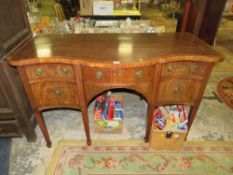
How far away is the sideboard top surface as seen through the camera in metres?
1.04

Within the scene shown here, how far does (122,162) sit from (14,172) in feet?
2.93

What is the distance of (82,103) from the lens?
1272 millimetres

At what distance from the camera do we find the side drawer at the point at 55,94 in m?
1.20

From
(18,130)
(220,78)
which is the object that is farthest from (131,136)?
(220,78)

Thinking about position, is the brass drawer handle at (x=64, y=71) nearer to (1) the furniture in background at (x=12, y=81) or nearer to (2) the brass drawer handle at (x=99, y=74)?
(2) the brass drawer handle at (x=99, y=74)

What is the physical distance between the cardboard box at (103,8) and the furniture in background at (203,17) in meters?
1.61

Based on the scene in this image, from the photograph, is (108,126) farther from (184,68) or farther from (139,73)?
(184,68)

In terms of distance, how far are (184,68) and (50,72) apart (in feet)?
3.01

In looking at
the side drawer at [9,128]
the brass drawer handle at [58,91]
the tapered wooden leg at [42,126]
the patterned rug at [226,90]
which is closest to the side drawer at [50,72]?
the brass drawer handle at [58,91]

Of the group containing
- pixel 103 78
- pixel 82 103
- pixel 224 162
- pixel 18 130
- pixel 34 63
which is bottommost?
pixel 224 162

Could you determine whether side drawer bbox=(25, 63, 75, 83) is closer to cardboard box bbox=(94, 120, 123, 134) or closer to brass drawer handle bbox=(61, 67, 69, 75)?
brass drawer handle bbox=(61, 67, 69, 75)

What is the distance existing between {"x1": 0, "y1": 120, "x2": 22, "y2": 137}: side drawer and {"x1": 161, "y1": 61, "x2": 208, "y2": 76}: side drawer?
1.31 m

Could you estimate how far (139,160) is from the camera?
147cm

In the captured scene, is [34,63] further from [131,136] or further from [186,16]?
[186,16]
